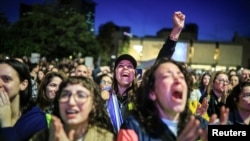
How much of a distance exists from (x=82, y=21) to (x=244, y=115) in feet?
137

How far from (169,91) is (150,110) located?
0.80ft

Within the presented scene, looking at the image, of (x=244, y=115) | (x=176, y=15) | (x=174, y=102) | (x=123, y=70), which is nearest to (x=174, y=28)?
(x=176, y=15)

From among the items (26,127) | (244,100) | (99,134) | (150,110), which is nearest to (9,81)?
(26,127)

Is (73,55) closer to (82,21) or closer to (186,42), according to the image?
(82,21)

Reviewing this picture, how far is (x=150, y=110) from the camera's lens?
2.80 m

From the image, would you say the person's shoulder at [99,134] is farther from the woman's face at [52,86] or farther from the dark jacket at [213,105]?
the dark jacket at [213,105]

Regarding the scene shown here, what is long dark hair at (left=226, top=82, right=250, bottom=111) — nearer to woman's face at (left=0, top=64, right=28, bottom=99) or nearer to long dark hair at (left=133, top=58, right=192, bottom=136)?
long dark hair at (left=133, top=58, right=192, bottom=136)

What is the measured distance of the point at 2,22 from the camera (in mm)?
42406

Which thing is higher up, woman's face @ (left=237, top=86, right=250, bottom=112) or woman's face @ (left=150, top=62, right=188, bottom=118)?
woman's face @ (left=150, top=62, right=188, bottom=118)

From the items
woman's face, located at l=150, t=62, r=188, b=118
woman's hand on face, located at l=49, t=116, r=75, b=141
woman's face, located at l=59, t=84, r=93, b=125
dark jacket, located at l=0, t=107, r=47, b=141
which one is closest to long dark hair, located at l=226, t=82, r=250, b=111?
woman's face, located at l=150, t=62, r=188, b=118

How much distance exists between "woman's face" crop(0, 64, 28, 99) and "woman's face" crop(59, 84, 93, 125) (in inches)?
31.8

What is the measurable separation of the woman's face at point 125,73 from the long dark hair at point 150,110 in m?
1.47

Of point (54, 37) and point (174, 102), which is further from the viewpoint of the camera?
point (54, 37)

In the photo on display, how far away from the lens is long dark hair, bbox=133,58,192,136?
8.72ft
